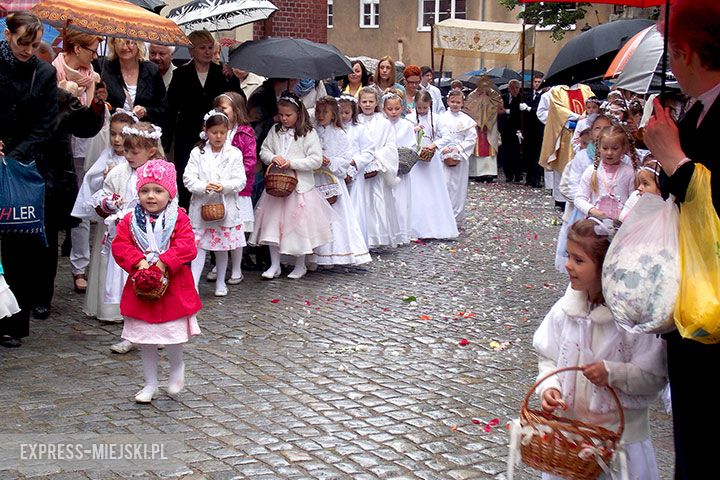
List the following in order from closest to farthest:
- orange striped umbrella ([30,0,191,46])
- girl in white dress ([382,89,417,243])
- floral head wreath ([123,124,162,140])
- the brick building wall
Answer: floral head wreath ([123,124,162,140]) < orange striped umbrella ([30,0,191,46]) < girl in white dress ([382,89,417,243]) < the brick building wall

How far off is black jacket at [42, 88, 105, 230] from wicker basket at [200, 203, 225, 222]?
1.25 metres

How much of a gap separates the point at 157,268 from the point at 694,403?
3609 millimetres

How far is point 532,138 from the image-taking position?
23.4 metres

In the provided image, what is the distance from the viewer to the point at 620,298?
355 centimetres

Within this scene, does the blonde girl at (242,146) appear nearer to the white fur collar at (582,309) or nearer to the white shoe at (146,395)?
the white shoe at (146,395)

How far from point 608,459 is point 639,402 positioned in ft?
1.19

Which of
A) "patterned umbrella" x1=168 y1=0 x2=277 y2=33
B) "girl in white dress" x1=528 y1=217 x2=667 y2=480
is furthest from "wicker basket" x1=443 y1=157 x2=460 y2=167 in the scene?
"girl in white dress" x1=528 y1=217 x2=667 y2=480

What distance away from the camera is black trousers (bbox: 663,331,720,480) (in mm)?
3459

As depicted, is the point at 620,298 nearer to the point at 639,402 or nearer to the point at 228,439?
the point at 639,402

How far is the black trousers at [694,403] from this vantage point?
11.3 ft

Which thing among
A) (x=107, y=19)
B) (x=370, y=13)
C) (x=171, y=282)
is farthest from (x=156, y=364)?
(x=370, y=13)

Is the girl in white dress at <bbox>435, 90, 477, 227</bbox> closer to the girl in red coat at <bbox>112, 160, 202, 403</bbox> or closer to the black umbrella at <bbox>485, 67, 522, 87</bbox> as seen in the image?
the girl in red coat at <bbox>112, 160, 202, 403</bbox>

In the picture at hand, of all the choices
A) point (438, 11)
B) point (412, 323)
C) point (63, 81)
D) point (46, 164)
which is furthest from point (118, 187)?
point (438, 11)

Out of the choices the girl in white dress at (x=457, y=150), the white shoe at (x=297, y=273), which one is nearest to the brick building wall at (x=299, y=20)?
the girl in white dress at (x=457, y=150)
